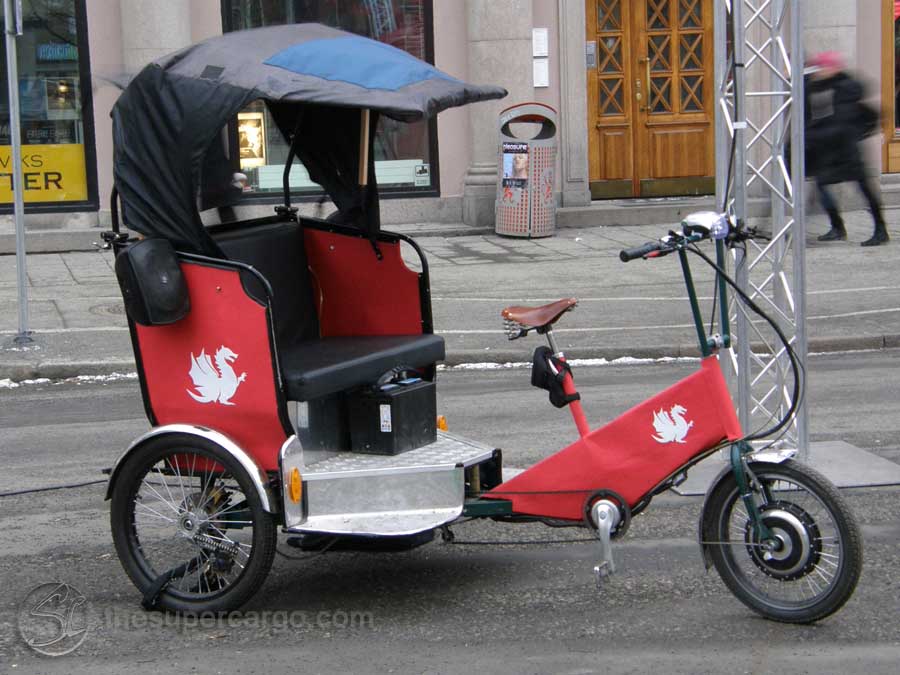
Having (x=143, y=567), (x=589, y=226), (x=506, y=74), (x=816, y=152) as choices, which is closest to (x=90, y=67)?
(x=506, y=74)

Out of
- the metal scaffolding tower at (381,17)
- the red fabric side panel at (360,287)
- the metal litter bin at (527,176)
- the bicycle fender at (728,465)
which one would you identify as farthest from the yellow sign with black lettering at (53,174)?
the bicycle fender at (728,465)

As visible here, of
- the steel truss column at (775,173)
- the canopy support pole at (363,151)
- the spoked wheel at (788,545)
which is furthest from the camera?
the steel truss column at (775,173)

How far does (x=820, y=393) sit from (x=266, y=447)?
5.08 meters

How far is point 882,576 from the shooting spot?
17.7ft

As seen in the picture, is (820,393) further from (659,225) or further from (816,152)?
(659,225)

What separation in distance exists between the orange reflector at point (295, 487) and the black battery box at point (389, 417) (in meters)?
0.48

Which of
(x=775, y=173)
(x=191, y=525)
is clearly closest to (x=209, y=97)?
(x=191, y=525)

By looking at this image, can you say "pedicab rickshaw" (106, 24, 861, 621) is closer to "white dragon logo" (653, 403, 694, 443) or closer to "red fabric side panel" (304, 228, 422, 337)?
"white dragon logo" (653, 403, 694, 443)

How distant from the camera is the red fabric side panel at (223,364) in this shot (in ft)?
16.6

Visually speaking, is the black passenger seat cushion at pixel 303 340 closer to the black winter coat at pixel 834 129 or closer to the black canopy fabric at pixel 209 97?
the black canopy fabric at pixel 209 97

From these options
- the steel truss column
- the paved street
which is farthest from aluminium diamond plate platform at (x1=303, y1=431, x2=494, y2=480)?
the steel truss column

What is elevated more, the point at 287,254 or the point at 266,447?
the point at 287,254

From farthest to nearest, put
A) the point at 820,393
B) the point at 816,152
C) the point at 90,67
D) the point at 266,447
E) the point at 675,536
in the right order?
the point at 90,67 < the point at 816,152 < the point at 820,393 < the point at 675,536 < the point at 266,447

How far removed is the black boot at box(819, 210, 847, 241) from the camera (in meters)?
15.1
